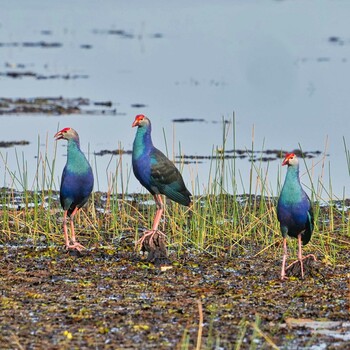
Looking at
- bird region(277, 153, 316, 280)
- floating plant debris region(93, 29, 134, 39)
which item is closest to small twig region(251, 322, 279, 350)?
bird region(277, 153, 316, 280)

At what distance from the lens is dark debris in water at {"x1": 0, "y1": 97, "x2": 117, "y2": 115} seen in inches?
789

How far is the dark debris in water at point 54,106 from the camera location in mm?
20047

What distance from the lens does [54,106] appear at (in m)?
20.6

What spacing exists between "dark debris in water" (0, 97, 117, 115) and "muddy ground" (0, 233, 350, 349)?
10366mm

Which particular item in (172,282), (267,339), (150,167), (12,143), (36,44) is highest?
(36,44)

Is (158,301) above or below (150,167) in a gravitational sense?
below

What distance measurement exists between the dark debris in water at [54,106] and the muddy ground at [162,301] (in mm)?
10366

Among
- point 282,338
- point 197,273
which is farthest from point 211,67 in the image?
point 282,338

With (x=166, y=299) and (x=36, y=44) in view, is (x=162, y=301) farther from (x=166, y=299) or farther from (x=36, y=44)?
(x=36, y=44)

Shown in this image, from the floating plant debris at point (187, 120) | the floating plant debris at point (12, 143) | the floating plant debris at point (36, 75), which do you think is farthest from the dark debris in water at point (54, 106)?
the floating plant debris at point (36, 75)

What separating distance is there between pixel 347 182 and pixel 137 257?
5.16 meters

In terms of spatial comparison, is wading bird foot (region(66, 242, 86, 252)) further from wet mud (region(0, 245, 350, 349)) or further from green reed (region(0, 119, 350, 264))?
green reed (region(0, 119, 350, 264))

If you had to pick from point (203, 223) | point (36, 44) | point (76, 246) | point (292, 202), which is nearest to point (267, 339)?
point (292, 202)

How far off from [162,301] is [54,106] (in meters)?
13.0
